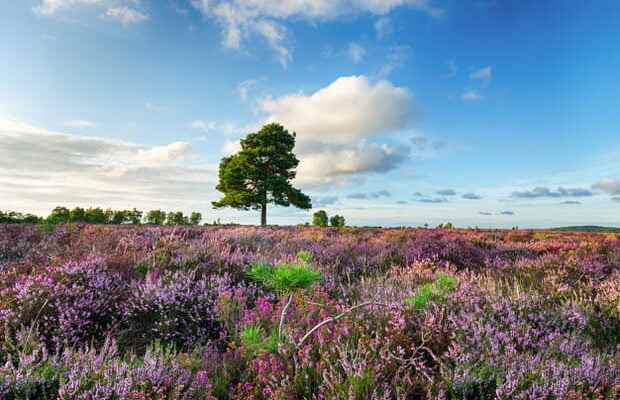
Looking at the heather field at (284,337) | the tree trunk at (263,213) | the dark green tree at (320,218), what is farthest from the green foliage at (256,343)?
the dark green tree at (320,218)

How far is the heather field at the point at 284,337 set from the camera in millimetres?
2127

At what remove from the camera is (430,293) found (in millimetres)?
2885

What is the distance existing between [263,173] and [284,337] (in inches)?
1128

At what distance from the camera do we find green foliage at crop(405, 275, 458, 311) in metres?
2.72

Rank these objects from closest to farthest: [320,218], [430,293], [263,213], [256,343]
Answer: [256,343]
[430,293]
[263,213]
[320,218]

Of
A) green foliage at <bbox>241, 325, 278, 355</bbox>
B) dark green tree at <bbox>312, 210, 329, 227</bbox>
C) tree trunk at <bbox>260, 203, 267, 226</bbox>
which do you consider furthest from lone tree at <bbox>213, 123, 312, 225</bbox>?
green foliage at <bbox>241, 325, 278, 355</bbox>

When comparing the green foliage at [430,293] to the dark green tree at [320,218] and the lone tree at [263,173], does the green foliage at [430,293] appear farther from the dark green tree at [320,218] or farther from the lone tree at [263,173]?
the dark green tree at [320,218]

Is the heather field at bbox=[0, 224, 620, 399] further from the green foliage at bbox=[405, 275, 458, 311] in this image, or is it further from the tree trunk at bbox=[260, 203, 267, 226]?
the tree trunk at bbox=[260, 203, 267, 226]

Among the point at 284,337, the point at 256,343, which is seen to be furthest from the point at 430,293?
the point at 256,343

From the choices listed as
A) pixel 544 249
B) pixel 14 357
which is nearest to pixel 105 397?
pixel 14 357

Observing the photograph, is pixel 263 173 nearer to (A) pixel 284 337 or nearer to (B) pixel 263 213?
(B) pixel 263 213

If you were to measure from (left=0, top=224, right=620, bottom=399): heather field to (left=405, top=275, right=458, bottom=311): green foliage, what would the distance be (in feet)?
0.08

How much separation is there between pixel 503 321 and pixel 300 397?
1.89m

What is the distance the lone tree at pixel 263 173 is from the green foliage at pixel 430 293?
26.7 meters
